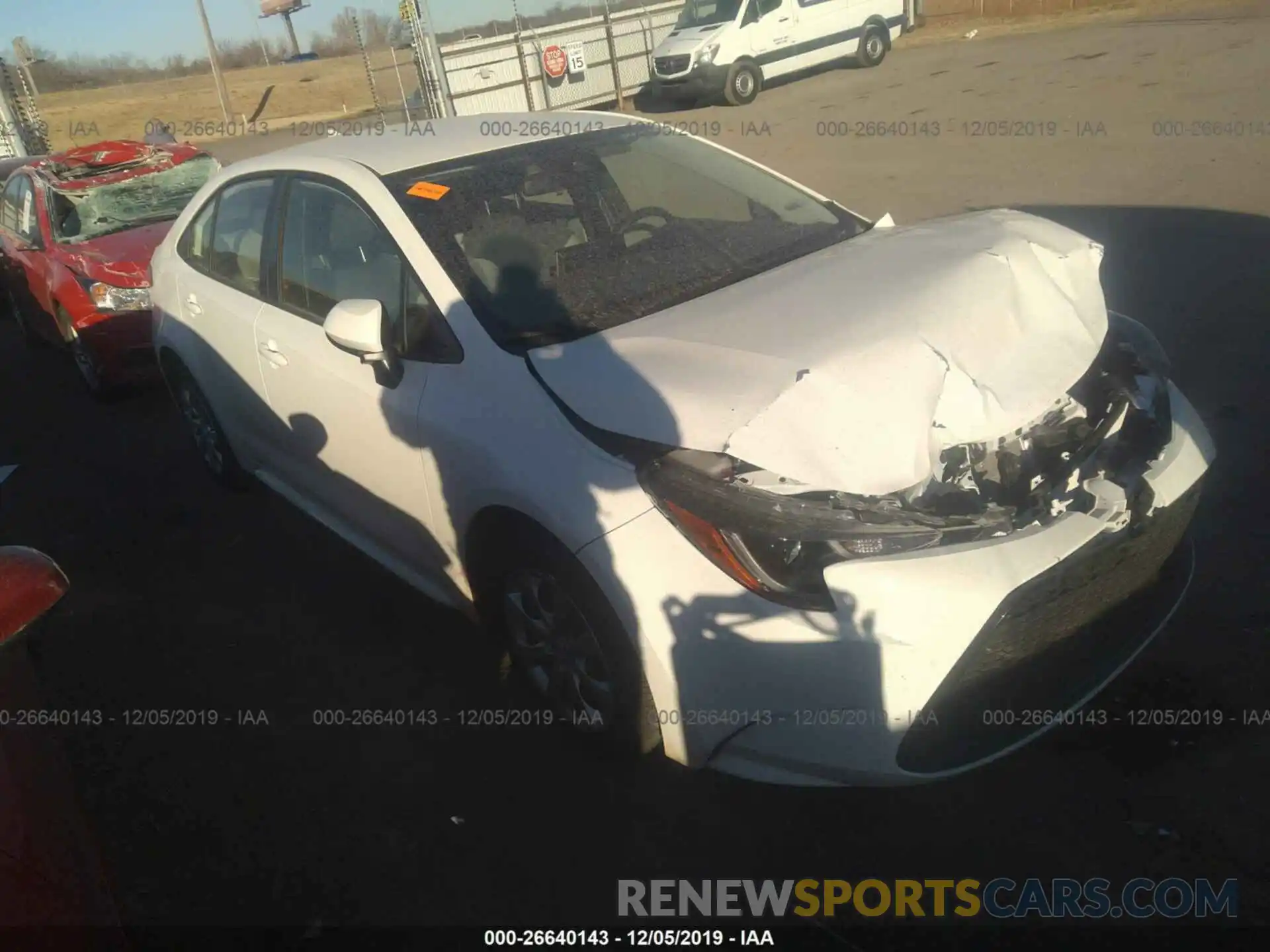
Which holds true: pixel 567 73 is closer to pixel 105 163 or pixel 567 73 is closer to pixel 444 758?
pixel 105 163

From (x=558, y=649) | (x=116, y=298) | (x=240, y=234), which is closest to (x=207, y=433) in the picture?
(x=240, y=234)

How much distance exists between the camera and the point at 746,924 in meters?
2.48

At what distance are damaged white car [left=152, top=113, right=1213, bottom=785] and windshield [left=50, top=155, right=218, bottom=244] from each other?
4.76 metres

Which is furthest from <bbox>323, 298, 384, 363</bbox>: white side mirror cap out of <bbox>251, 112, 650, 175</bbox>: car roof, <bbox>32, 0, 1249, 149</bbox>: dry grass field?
<bbox>32, 0, 1249, 149</bbox>: dry grass field

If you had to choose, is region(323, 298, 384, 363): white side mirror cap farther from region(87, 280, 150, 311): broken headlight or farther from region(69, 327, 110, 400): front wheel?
region(69, 327, 110, 400): front wheel

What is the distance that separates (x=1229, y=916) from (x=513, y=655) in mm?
2025

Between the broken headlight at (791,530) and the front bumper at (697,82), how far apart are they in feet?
54.6

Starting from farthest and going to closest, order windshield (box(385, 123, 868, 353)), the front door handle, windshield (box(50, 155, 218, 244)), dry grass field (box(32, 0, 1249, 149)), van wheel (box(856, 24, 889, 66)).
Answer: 1. dry grass field (box(32, 0, 1249, 149))
2. van wheel (box(856, 24, 889, 66))
3. windshield (box(50, 155, 218, 244))
4. the front door handle
5. windshield (box(385, 123, 868, 353))

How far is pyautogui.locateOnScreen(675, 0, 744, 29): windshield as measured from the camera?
1759cm

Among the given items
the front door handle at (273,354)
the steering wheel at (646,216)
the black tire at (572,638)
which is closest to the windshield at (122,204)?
the front door handle at (273,354)

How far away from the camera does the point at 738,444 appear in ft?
7.55

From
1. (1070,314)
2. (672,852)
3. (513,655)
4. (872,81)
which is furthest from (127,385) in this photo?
(872,81)

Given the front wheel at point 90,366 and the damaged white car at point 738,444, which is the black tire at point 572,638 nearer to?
the damaged white car at point 738,444

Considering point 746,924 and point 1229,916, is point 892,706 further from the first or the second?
point 1229,916
